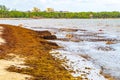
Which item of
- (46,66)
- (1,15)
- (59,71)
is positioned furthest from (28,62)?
(1,15)

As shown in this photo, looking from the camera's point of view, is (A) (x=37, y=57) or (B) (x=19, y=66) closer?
(B) (x=19, y=66)

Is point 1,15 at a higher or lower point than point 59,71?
lower

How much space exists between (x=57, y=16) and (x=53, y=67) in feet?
583

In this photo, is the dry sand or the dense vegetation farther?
the dense vegetation

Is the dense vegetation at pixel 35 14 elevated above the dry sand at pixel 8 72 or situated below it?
below

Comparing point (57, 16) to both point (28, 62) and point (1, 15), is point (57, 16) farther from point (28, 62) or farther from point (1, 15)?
point (28, 62)

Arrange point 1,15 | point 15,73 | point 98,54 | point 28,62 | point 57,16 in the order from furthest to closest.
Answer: point 57,16, point 1,15, point 98,54, point 28,62, point 15,73

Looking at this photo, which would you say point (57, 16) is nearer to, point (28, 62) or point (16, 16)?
point (16, 16)

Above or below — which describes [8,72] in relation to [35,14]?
above

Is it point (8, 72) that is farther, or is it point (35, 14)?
point (35, 14)

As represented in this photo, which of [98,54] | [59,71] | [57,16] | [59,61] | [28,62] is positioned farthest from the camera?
[57,16]

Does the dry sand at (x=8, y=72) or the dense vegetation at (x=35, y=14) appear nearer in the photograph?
the dry sand at (x=8, y=72)

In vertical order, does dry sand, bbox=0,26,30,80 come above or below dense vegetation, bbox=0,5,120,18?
above

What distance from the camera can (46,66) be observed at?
696 inches
